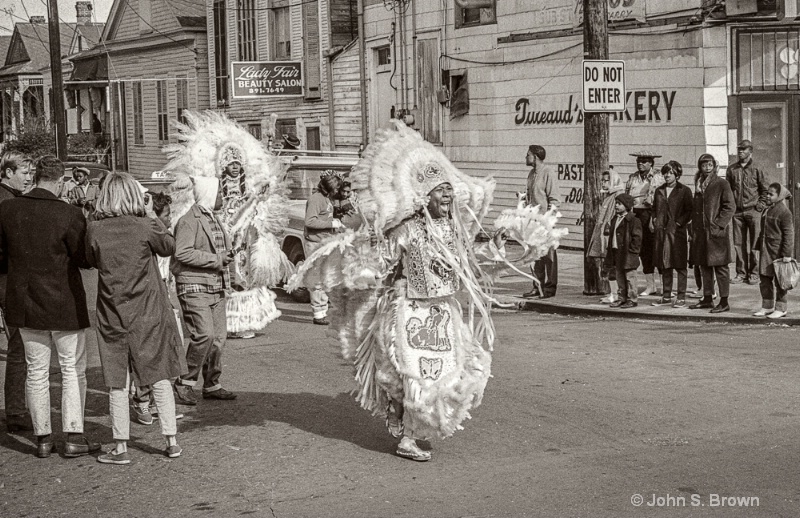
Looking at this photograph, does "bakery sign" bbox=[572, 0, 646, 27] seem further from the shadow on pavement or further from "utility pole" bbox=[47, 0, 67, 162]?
"utility pole" bbox=[47, 0, 67, 162]

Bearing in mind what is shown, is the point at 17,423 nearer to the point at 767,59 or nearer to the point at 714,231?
the point at 714,231

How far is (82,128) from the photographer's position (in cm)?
4462

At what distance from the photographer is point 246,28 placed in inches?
1280

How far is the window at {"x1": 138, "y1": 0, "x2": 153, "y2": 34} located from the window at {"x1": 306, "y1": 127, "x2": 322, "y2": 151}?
11807 millimetres

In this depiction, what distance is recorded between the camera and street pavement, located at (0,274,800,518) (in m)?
6.02

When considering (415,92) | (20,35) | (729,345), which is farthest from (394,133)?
(20,35)

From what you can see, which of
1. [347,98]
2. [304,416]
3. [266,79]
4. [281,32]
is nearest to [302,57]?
[266,79]

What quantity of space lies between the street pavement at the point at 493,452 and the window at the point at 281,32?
2139 cm

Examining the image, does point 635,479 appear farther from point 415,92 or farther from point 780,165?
point 415,92

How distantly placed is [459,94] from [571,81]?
12.2ft

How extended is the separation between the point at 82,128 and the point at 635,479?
136 feet

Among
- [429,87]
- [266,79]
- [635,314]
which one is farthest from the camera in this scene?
[266,79]

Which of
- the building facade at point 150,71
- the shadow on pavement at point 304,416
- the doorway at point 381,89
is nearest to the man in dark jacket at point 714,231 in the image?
the shadow on pavement at point 304,416

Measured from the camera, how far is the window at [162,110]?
37625mm
